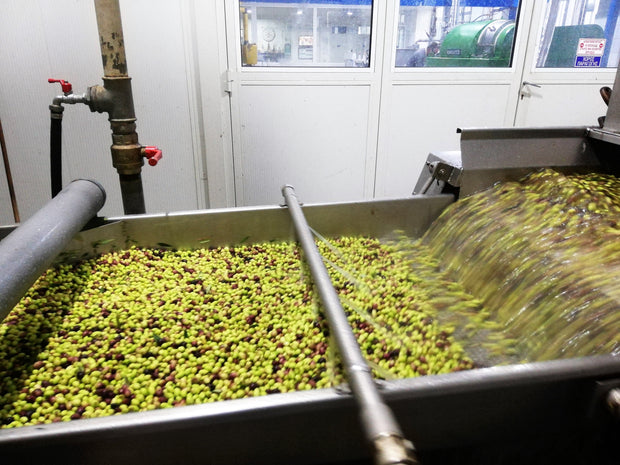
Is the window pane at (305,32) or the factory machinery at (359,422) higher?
the window pane at (305,32)

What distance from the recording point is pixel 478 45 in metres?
3.50

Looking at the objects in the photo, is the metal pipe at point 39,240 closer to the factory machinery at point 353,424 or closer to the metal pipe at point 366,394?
the factory machinery at point 353,424

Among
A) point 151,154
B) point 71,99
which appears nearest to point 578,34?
point 151,154

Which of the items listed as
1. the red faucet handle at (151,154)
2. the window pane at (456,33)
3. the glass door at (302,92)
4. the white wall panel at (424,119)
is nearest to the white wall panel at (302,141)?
the glass door at (302,92)

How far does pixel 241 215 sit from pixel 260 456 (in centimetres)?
119

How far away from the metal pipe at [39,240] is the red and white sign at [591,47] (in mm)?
3810

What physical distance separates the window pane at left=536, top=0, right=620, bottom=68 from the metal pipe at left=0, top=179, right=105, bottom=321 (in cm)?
353

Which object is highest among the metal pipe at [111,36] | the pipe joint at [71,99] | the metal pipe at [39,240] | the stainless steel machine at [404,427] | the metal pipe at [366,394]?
the metal pipe at [111,36]

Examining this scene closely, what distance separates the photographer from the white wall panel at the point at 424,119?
11.5ft

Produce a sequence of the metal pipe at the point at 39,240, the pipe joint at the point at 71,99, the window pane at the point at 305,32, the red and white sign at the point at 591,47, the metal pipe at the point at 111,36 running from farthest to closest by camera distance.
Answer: the red and white sign at the point at 591,47 → the window pane at the point at 305,32 → the pipe joint at the point at 71,99 → the metal pipe at the point at 111,36 → the metal pipe at the point at 39,240

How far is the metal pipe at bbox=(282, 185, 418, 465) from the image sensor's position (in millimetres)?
777

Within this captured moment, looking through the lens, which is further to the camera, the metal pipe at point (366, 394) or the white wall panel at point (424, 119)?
the white wall panel at point (424, 119)

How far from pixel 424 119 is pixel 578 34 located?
1.42 m

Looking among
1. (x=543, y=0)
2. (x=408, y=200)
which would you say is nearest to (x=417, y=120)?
(x=543, y=0)
